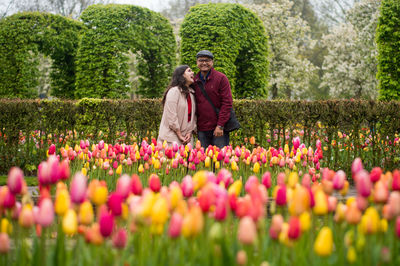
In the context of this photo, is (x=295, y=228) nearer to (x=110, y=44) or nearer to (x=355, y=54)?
(x=110, y=44)

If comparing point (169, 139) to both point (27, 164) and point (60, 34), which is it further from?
point (60, 34)

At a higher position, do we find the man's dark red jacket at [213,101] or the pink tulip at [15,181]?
the man's dark red jacket at [213,101]

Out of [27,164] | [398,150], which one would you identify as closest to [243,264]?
[398,150]

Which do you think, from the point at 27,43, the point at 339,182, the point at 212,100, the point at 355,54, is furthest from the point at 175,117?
the point at 355,54

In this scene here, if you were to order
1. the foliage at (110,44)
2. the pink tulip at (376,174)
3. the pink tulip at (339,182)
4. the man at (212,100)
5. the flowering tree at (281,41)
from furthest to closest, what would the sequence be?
the flowering tree at (281,41) < the foliage at (110,44) < the man at (212,100) < the pink tulip at (376,174) < the pink tulip at (339,182)

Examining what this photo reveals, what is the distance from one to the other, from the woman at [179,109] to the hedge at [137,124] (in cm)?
183

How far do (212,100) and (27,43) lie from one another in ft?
32.8

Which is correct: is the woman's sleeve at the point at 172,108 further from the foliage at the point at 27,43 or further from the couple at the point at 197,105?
the foliage at the point at 27,43

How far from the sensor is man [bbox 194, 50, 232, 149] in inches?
200

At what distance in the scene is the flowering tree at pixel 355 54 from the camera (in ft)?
77.0

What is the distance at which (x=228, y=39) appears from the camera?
1148cm

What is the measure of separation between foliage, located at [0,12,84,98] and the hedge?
576 centimetres

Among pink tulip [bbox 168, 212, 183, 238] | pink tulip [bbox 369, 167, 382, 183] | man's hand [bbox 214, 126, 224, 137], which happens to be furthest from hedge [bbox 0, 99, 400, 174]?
pink tulip [bbox 168, 212, 183, 238]

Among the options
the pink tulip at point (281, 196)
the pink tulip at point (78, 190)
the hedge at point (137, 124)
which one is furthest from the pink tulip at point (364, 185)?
the hedge at point (137, 124)
